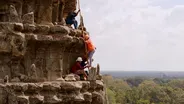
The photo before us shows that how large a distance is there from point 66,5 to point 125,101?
46810mm

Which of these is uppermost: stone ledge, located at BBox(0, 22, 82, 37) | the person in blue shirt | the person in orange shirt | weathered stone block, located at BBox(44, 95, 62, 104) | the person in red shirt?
the person in blue shirt

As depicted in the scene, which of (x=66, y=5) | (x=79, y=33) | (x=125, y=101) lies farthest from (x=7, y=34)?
(x=125, y=101)

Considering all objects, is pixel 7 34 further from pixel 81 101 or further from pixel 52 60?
pixel 81 101

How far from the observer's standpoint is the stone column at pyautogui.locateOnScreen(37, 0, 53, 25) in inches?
347

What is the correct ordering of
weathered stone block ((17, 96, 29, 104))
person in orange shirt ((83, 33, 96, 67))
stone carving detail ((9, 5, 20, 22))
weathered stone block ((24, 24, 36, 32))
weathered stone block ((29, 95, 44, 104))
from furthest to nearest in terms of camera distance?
person in orange shirt ((83, 33, 96, 67)) → weathered stone block ((24, 24, 36, 32)) → stone carving detail ((9, 5, 20, 22)) → weathered stone block ((29, 95, 44, 104)) → weathered stone block ((17, 96, 29, 104))

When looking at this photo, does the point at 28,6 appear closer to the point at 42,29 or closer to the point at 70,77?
the point at 42,29

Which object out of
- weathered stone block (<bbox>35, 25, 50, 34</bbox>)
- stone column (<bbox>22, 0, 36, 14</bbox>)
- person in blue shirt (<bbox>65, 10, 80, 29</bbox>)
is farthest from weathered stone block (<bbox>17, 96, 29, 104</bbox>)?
person in blue shirt (<bbox>65, 10, 80, 29</bbox>)

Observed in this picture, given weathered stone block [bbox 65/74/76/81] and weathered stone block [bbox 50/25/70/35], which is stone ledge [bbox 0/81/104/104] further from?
weathered stone block [bbox 50/25/70/35]

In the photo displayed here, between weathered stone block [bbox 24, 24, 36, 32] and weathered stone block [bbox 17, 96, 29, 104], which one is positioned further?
weathered stone block [bbox 24, 24, 36, 32]

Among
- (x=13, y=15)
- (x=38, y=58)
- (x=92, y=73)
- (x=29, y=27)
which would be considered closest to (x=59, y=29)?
(x=29, y=27)

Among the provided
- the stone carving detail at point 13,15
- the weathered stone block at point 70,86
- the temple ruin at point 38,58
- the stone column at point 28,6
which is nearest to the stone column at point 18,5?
the temple ruin at point 38,58

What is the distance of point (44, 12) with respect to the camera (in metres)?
8.84

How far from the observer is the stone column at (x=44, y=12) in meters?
8.82

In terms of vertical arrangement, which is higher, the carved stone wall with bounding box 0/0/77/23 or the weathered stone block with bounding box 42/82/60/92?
the carved stone wall with bounding box 0/0/77/23
